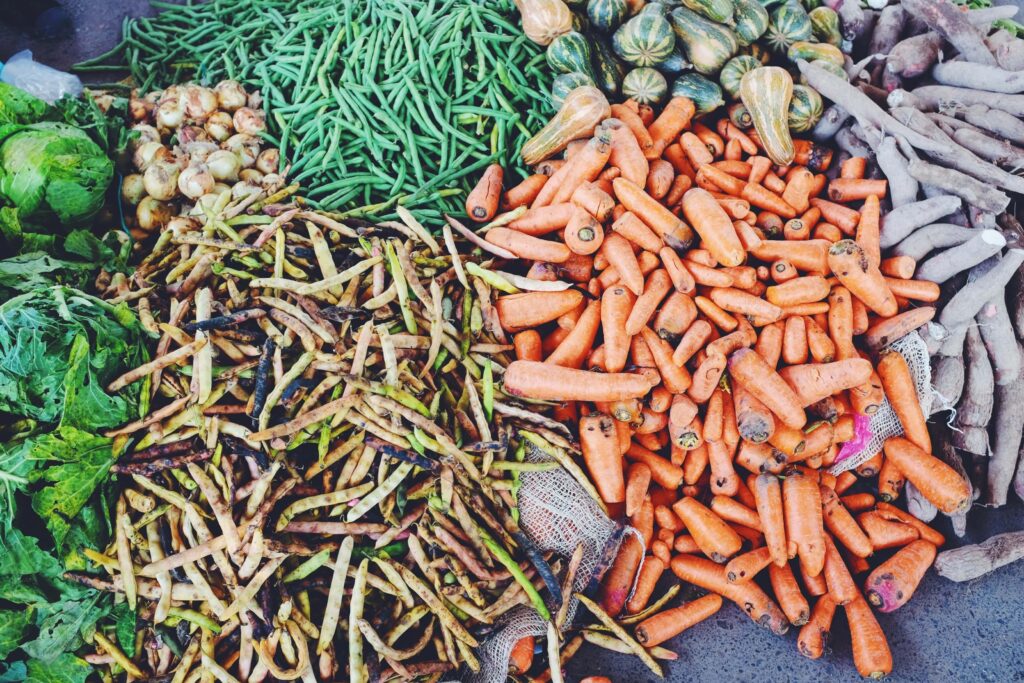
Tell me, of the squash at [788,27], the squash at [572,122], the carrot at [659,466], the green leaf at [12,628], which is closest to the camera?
the green leaf at [12,628]

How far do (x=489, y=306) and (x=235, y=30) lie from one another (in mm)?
2560

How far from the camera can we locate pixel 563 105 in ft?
10.1

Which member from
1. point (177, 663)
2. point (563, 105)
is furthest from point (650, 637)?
point (563, 105)

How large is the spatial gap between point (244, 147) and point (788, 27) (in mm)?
2996

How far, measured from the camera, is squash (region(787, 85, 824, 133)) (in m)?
3.08

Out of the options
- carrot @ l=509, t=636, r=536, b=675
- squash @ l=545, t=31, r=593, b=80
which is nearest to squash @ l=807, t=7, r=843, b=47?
squash @ l=545, t=31, r=593, b=80

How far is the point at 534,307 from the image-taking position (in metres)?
2.75

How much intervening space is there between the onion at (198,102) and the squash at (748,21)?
286cm

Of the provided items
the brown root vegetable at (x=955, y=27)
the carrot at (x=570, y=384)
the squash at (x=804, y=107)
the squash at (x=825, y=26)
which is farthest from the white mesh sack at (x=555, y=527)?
the brown root vegetable at (x=955, y=27)

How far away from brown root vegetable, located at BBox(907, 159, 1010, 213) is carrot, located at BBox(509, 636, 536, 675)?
2.67 meters

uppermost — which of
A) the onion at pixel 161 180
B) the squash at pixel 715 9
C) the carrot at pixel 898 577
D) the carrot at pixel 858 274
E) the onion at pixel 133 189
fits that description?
the squash at pixel 715 9

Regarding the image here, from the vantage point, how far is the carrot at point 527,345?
2.76 m

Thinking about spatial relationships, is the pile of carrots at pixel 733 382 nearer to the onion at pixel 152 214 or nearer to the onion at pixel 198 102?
the onion at pixel 152 214

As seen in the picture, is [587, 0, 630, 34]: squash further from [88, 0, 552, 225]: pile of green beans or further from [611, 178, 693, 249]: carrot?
[611, 178, 693, 249]: carrot
